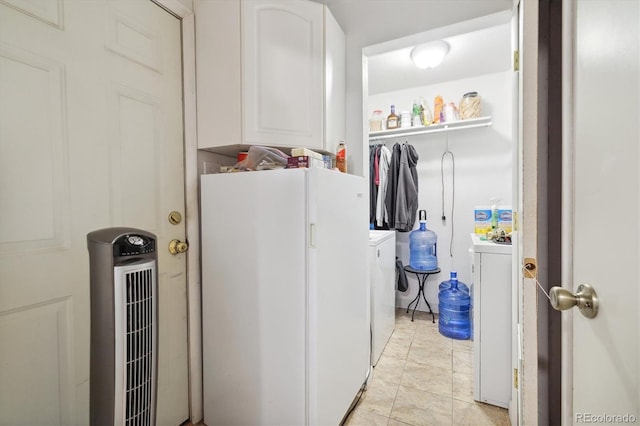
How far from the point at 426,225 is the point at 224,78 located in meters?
2.45

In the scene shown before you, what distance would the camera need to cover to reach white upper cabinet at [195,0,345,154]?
1.28 m

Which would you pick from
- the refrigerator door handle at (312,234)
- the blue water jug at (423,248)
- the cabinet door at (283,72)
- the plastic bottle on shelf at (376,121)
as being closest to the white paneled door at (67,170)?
the cabinet door at (283,72)

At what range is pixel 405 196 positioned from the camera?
2.69 m

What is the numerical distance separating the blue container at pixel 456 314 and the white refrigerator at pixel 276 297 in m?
1.42

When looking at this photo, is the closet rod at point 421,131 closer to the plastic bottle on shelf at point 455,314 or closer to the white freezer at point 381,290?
the white freezer at point 381,290

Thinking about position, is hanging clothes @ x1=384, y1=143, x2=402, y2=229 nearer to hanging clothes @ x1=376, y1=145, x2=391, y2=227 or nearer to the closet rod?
hanging clothes @ x1=376, y1=145, x2=391, y2=227

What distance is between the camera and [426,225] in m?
2.96

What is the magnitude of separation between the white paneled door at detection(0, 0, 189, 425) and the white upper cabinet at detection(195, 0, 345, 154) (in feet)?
0.68

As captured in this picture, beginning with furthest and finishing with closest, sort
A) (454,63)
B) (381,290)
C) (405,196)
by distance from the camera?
1. (405,196)
2. (454,63)
3. (381,290)

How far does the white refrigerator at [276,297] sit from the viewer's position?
113cm

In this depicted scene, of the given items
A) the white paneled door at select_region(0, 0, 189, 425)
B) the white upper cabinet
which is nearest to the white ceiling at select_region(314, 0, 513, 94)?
Result: the white upper cabinet

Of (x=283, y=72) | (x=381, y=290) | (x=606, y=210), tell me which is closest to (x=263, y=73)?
(x=283, y=72)

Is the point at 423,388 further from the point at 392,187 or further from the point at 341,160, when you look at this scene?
the point at 392,187

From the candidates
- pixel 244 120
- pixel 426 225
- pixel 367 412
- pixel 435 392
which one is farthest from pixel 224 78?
pixel 426 225
